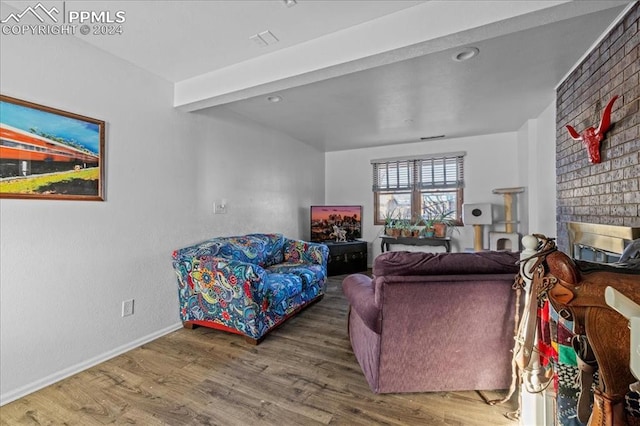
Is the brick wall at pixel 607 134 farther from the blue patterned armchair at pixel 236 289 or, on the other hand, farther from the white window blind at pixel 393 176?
the white window blind at pixel 393 176

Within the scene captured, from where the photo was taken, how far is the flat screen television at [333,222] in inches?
195

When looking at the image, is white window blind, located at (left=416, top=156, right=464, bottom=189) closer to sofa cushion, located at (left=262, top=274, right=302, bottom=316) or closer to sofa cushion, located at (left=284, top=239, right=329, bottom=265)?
sofa cushion, located at (left=284, top=239, right=329, bottom=265)

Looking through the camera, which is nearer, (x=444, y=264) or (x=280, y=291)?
(x=444, y=264)

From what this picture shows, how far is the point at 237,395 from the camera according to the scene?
5.82 feet

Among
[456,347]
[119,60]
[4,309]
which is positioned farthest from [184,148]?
[456,347]

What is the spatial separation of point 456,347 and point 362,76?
228cm

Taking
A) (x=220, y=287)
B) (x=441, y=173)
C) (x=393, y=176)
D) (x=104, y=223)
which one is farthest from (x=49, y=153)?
(x=441, y=173)

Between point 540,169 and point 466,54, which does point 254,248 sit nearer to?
point 466,54

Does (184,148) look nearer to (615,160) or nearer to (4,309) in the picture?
(4,309)

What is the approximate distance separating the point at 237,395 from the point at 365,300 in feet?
3.32

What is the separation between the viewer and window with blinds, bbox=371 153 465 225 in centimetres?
494

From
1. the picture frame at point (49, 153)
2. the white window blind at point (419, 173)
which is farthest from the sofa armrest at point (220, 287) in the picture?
the white window blind at point (419, 173)

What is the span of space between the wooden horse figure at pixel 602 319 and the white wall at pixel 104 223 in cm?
280

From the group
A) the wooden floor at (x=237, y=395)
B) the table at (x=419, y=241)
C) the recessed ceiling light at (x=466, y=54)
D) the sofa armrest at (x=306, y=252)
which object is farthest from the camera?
the table at (x=419, y=241)
